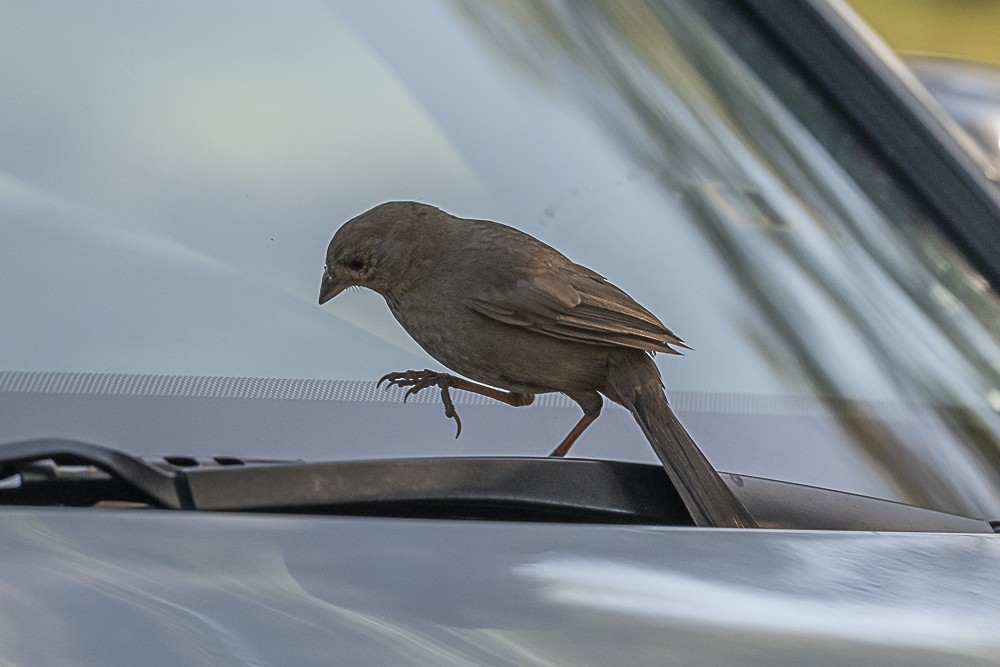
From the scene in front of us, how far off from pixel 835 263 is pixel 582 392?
0.61 meters

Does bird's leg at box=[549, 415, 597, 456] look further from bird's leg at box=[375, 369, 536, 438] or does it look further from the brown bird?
bird's leg at box=[375, 369, 536, 438]

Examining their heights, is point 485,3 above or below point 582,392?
above

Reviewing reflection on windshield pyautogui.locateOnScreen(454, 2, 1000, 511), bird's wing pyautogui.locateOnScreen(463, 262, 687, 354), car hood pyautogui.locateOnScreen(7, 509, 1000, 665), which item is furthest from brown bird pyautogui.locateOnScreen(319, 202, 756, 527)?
car hood pyautogui.locateOnScreen(7, 509, 1000, 665)

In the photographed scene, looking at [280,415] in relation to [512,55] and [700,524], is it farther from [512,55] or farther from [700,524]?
[512,55]

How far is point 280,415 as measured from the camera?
1.77 meters

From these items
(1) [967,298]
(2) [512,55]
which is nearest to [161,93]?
(2) [512,55]

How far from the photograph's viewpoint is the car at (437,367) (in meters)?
1.18

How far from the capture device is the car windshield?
1798mm

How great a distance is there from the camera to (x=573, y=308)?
93.4 inches

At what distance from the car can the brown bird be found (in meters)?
0.04

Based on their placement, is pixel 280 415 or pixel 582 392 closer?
pixel 280 415

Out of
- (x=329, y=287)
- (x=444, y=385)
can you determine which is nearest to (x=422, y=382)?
(x=444, y=385)

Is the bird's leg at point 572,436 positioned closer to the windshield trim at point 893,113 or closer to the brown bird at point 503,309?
the brown bird at point 503,309

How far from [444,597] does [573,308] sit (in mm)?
1244
